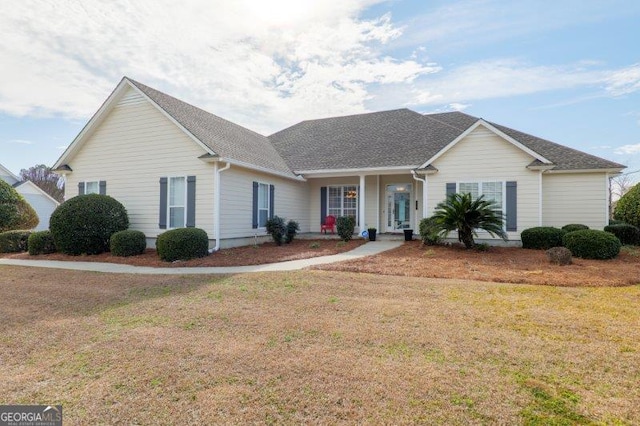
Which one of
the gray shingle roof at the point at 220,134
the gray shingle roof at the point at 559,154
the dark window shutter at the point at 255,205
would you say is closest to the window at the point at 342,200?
the gray shingle roof at the point at 220,134

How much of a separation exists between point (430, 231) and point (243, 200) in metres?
7.22

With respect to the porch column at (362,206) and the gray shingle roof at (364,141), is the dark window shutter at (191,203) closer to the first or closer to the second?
the gray shingle roof at (364,141)

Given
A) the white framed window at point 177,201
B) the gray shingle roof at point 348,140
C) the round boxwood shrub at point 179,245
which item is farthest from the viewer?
the gray shingle roof at point 348,140

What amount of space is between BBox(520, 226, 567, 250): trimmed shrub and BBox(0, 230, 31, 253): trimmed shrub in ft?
65.5

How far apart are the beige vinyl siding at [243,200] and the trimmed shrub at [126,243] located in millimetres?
2907

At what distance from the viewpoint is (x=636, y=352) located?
12.7 ft

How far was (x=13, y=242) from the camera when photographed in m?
14.2

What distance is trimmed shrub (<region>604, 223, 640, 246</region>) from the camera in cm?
1302

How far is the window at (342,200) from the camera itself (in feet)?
58.5

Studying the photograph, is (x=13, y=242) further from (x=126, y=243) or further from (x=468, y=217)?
(x=468, y=217)

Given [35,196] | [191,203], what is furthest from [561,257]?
[35,196]

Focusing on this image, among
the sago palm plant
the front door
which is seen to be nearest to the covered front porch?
the front door

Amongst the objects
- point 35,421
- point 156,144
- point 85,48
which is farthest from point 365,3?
point 35,421

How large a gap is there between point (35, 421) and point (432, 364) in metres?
3.51
